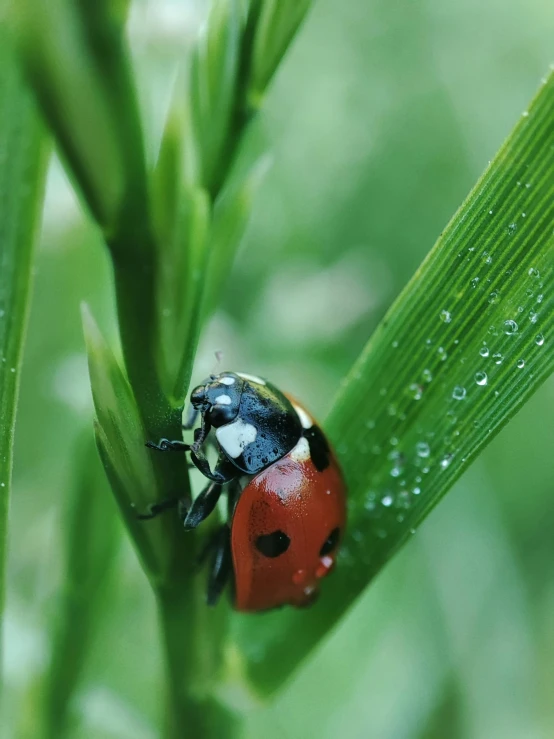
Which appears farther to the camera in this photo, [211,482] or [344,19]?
[344,19]

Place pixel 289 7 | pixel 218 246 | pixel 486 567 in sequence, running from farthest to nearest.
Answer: pixel 486 567, pixel 218 246, pixel 289 7

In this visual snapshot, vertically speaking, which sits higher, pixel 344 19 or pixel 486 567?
pixel 344 19

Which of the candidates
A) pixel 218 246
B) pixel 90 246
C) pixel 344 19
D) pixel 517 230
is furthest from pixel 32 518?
pixel 344 19

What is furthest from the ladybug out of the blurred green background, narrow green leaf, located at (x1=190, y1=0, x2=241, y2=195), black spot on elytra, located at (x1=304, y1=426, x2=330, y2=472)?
narrow green leaf, located at (x1=190, y1=0, x2=241, y2=195)

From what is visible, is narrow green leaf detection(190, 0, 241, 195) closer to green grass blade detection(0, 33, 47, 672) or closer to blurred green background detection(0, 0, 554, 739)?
green grass blade detection(0, 33, 47, 672)

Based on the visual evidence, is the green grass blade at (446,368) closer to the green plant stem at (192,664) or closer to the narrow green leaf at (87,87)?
the green plant stem at (192,664)

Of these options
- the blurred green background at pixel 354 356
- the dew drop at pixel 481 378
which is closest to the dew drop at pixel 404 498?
the dew drop at pixel 481 378

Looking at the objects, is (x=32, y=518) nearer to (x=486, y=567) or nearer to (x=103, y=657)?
(x=103, y=657)
